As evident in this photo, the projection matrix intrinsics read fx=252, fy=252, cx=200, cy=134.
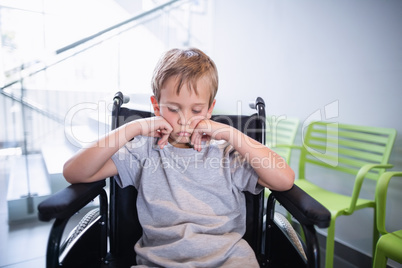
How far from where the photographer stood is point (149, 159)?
0.84 metres

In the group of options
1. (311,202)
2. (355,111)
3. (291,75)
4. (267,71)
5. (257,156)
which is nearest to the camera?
(311,202)

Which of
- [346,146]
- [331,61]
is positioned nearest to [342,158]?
[346,146]

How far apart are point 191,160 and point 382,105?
120cm

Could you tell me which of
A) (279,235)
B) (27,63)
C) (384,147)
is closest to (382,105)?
(384,147)

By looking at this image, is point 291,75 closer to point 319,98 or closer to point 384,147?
point 319,98

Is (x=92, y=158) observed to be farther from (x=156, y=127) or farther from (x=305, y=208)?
(x=305, y=208)

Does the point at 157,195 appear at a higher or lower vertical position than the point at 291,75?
lower

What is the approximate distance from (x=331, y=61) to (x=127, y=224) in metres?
1.51

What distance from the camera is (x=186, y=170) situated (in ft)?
2.73

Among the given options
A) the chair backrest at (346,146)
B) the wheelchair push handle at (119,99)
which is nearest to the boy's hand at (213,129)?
the wheelchair push handle at (119,99)

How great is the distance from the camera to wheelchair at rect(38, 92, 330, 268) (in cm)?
62

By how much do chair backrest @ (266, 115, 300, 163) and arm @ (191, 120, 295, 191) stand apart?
3.13 feet

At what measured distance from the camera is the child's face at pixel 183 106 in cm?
75

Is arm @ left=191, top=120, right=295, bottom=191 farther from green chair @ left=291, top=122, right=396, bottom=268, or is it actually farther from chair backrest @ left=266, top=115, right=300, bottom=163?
chair backrest @ left=266, top=115, right=300, bottom=163
